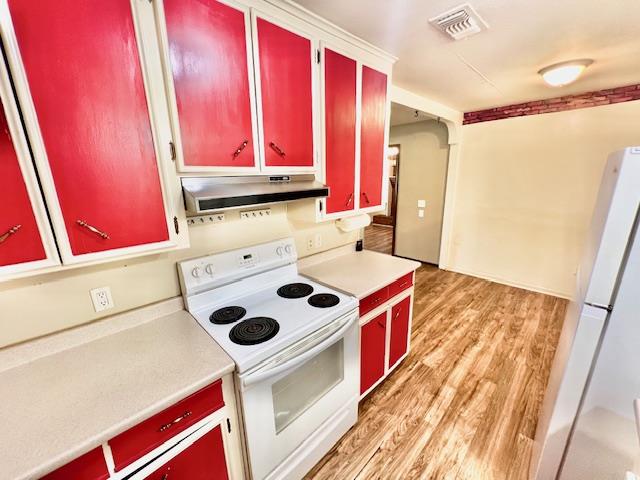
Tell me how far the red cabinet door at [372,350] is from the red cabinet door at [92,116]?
137 centimetres

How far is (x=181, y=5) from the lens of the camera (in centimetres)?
104

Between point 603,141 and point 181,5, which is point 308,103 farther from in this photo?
point 603,141

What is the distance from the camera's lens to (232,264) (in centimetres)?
156

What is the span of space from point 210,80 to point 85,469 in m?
1.44

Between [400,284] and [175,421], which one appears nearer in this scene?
[175,421]

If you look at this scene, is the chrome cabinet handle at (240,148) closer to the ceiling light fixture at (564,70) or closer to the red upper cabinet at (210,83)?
the red upper cabinet at (210,83)

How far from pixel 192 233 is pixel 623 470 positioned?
214 cm

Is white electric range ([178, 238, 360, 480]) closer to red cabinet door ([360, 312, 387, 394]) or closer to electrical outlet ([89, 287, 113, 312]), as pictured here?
red cabinet door ([360, 312, 387, 394])

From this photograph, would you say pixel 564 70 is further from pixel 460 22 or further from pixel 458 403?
pixel 458 403

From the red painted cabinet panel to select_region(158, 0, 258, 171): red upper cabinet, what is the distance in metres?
0.48

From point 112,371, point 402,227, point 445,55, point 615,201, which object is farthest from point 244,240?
point 402,227

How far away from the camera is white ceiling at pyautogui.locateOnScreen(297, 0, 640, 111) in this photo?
138 centimetres

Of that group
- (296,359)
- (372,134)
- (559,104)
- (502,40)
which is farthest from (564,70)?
(296,359)

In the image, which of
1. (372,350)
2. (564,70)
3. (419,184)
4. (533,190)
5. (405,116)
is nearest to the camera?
(372,350)
